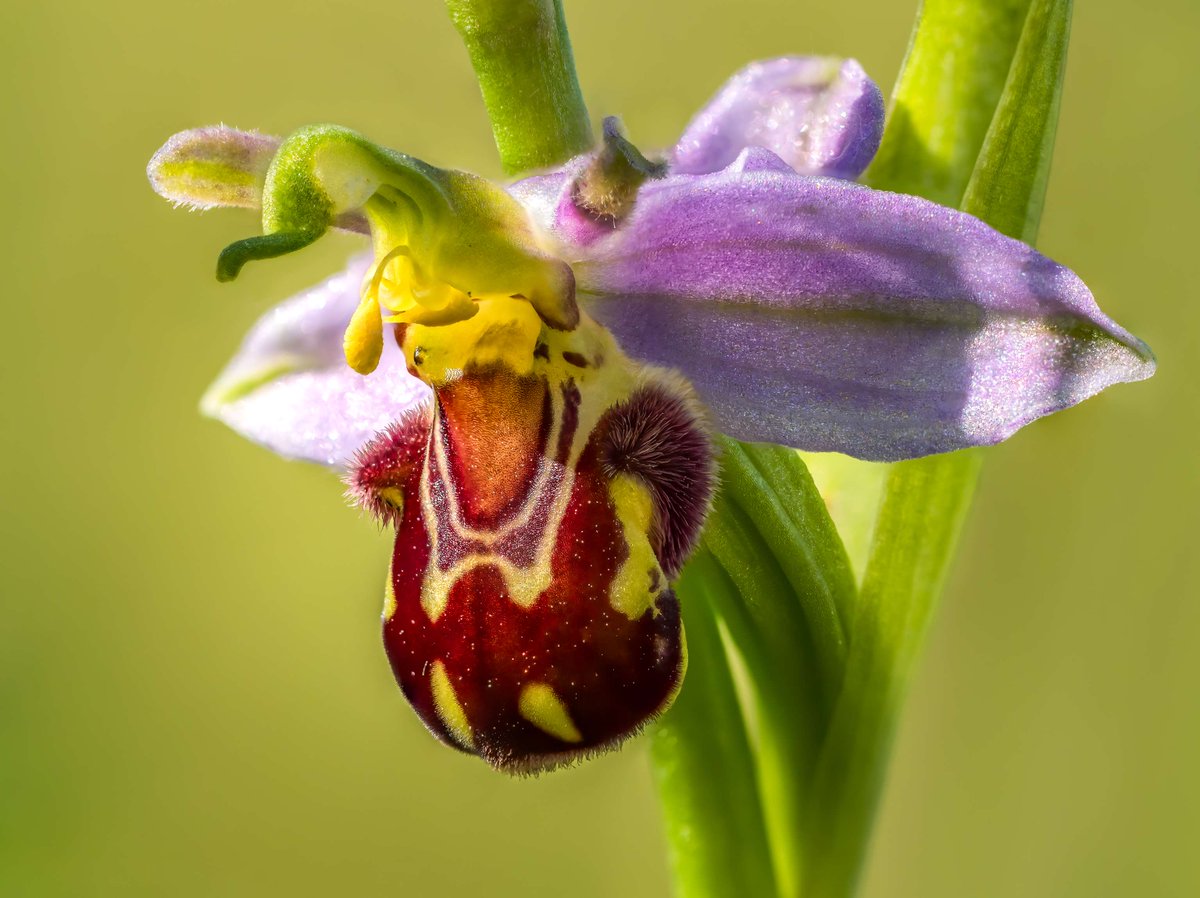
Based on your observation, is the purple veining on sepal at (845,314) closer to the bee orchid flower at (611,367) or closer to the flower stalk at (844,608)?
the bee orchid flower at (611,367)

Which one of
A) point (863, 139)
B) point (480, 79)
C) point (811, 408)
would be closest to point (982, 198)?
point (863, 139)

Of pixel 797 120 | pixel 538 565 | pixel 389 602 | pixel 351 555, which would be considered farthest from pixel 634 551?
pixel 351 555

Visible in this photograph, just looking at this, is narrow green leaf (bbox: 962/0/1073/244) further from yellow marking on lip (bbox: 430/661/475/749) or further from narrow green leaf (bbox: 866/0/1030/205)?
yellow marking on lip (bbox: 430/661/475/749)

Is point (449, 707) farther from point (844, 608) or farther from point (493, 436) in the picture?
point (844, 608)

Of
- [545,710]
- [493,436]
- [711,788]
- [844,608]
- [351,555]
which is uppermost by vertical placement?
[493,436]

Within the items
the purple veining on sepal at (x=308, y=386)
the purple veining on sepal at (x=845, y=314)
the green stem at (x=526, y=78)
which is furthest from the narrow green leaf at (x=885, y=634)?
the purple veining on sepal at (x=308, y=386)

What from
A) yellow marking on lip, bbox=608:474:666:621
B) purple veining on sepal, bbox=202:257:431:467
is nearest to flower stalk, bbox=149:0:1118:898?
yellow marking on lip, bbox=608:474:666:621
